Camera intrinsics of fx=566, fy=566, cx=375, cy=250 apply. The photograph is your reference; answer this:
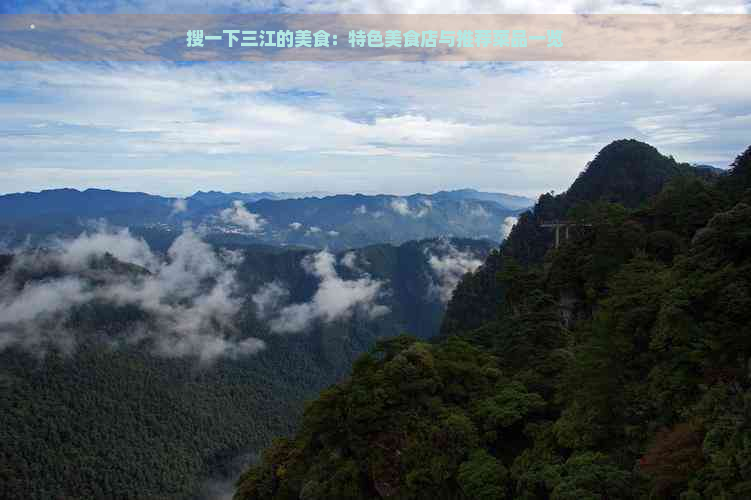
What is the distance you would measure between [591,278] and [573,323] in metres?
3.23

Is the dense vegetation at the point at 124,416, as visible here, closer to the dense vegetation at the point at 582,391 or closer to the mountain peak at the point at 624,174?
the dense vegetation at the point at 582,391

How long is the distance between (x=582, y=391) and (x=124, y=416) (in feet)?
369

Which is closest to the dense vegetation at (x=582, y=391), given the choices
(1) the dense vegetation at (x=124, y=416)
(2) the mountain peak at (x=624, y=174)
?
(2) the mountain peak at (x=624, y=174)

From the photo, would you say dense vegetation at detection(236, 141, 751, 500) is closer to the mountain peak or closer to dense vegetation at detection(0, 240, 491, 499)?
the mountain peak

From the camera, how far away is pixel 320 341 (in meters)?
194

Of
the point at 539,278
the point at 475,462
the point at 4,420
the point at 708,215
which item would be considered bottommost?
the point at 4,420

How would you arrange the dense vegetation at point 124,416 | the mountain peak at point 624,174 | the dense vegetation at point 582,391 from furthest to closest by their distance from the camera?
the dense vegetation at point 124,416 < the mountain peak at point 624,174 < the dense vegetation at point 582,391

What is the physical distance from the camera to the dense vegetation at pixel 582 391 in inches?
659

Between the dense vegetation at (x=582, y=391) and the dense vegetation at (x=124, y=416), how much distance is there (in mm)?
76346

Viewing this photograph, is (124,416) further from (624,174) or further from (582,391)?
(582,391)

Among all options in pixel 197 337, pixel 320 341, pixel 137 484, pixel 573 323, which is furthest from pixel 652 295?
A: pixel 320 341

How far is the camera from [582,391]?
21.7 metres

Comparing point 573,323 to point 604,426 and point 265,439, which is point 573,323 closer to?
point 604,426

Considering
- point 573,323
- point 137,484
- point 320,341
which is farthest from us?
point 320,341
